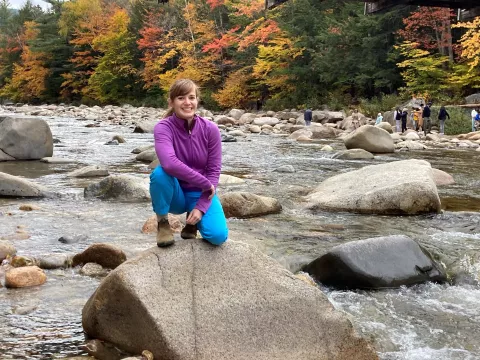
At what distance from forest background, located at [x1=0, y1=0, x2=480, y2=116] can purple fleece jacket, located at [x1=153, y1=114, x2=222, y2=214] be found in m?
21.9

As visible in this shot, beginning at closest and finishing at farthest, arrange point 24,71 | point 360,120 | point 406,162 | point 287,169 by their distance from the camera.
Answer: point 406,162
point 287,169
point 360,120
point 24,71

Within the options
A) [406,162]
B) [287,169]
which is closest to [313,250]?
[406,162]

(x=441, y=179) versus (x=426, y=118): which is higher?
(x=426, y=118)

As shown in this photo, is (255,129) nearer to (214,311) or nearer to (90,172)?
(90,172)

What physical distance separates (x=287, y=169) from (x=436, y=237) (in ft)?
18.5

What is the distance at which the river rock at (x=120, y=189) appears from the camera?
27.1 feet

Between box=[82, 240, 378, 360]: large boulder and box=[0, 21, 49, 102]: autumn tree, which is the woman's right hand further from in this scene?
box=[0, 21, 49, 102]: autumn tree

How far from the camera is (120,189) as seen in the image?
327 inches

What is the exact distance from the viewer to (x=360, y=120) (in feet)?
82.1

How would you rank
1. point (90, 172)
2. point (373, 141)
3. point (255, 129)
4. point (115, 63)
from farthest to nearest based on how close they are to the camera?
point (115, 63) < point (255, 129) < point (373, 141) < point (90, 172)

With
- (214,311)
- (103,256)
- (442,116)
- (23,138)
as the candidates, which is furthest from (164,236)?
(442,116)

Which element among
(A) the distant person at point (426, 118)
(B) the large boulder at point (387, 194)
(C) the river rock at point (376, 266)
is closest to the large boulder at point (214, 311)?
(C) the river rock at point (376, 266)

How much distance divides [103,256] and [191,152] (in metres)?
1.75

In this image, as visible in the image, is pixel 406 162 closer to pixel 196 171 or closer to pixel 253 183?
pixel 253 183
